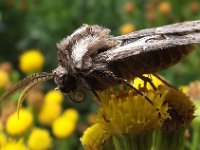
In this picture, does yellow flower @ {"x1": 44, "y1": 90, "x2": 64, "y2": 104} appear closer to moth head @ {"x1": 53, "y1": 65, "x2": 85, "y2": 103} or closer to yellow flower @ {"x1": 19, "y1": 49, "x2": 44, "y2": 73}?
yellow flower @ {"x1": 19, "y1": 49, "x2": 44, "y2": 73}

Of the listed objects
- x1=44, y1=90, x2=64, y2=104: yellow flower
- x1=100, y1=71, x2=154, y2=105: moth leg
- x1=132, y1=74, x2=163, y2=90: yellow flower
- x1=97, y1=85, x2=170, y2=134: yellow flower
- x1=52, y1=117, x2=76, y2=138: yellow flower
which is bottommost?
x1=97, y1=85, x2=170, y2=134: yellow flower

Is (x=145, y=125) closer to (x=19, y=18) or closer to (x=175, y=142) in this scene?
(x=175, y=142)

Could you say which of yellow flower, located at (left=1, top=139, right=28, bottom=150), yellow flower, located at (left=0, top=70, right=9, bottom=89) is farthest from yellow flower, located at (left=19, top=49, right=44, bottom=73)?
yellow flower, located at (left=1, top=139, right=28, bottom=150)

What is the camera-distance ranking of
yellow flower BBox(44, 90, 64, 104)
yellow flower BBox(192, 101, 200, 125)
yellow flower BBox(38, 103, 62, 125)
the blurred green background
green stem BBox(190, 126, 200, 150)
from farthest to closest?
the blurred green background < yellow flower BBox(44, 90, 64, 104) < yellow flower BBox(38, 103, 62, 125) < green stem BBox(190, 126, 200, 150) < yellow flower BBox(192, 101, 200, 125)

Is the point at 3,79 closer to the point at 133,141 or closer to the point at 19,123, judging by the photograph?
the point at 19,123

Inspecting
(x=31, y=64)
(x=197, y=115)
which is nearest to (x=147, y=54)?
(x=197, y=115)

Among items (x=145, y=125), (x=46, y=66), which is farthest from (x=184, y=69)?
(x=145, y=125)
